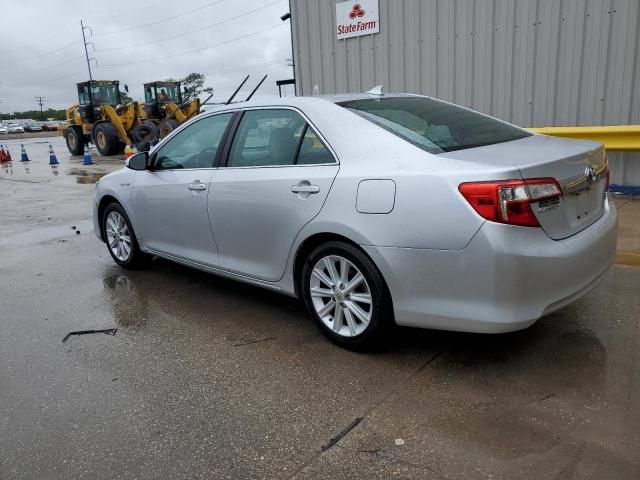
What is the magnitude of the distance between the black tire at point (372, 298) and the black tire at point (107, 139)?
1972 cm

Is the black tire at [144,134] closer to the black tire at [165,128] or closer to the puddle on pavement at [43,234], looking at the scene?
the black tire at [165,128]

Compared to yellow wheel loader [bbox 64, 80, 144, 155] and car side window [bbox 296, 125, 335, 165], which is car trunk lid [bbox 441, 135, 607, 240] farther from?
yellow wheel loader [bbox 64, 80, 144, 155]

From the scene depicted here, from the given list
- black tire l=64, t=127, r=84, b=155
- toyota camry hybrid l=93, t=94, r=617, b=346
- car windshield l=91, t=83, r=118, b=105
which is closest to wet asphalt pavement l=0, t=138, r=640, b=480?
toyota camry hybrid l=93, t=94, r=617, b=346

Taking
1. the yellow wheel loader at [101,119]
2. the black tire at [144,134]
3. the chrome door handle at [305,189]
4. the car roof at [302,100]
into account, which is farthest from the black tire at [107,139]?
the chrome door handle at [305,189]

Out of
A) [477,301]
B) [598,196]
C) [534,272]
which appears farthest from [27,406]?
[598,196]

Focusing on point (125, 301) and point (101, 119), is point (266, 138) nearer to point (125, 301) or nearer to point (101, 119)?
point (125, 301)

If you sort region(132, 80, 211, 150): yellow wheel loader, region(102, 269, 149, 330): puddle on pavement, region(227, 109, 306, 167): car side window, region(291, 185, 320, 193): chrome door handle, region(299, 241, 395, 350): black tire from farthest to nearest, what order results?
region(132, 80, 211, 150): yellow wheel loader
region(102, 269, 149, 330): puddle on pavement
region(227, 109, 306, 167): car side window
region(291, 185, 320, 193): chrome door handle
region(299, 241, 395, 350): black tire

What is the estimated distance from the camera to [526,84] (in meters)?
7.61

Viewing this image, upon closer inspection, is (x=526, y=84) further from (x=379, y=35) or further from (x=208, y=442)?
(x=208, y=442)

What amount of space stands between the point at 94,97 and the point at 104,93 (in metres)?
0.44

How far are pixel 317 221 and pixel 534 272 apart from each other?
125cm

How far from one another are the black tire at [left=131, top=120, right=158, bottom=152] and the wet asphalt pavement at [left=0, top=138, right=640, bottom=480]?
15.3 meters

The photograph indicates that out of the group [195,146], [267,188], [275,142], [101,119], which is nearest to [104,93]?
[101,119]

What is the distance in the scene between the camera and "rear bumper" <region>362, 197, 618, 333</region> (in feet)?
8.86
